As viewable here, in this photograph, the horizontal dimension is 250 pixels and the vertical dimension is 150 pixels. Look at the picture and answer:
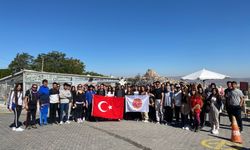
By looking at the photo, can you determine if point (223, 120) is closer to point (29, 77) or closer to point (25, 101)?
point (25, 101)

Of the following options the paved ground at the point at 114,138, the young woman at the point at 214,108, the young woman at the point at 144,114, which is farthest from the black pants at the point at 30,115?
the young woman at the point at 214,108

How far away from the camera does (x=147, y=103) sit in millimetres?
12633

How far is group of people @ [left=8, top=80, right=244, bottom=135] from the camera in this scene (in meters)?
10.2

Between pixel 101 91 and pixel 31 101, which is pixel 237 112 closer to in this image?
pixel 101 91

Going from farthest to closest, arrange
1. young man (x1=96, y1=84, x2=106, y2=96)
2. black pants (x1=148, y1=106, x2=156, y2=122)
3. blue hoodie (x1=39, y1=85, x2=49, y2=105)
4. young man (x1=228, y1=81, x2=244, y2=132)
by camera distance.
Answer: young man (x1=96, y1=84, x2=106, y2=96)
black pants (x1=148, y1=106, x2=156, y2=122)
blue hoodie (x1=39, y1=85, x2=49, y2=105)
young man (x1=228, y1=81, x2=244, y2=132)

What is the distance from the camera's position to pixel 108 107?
12539 millimetres

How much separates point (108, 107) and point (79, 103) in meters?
1.37

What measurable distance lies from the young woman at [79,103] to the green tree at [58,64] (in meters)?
44.9

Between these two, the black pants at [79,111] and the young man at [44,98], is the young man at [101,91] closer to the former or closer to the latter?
the black pants at [79,111]

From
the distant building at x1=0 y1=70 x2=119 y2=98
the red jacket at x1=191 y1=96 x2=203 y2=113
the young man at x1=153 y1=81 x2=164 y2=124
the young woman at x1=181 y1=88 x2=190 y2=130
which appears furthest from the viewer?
the distant building at x1=0 y1=70 x2=119 y2=98

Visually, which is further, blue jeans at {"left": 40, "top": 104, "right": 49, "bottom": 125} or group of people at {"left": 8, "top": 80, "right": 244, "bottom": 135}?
blue jeans at {"left": 40, "top": 104, "right": 49, "bottom": 125}

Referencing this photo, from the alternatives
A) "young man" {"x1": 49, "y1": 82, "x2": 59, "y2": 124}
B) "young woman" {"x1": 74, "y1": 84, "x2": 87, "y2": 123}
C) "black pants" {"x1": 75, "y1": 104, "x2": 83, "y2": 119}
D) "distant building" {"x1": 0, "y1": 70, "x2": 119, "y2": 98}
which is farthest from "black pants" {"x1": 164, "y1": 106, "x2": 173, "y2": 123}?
"distant building" {"x1": 0, "y1": 70, "x2": 119, "y2": 98}

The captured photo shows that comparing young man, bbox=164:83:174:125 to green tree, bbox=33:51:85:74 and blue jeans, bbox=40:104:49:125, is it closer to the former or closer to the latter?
blue jeans, bbox=40:104:49:125

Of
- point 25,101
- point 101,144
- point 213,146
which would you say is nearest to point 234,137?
point 213,146
